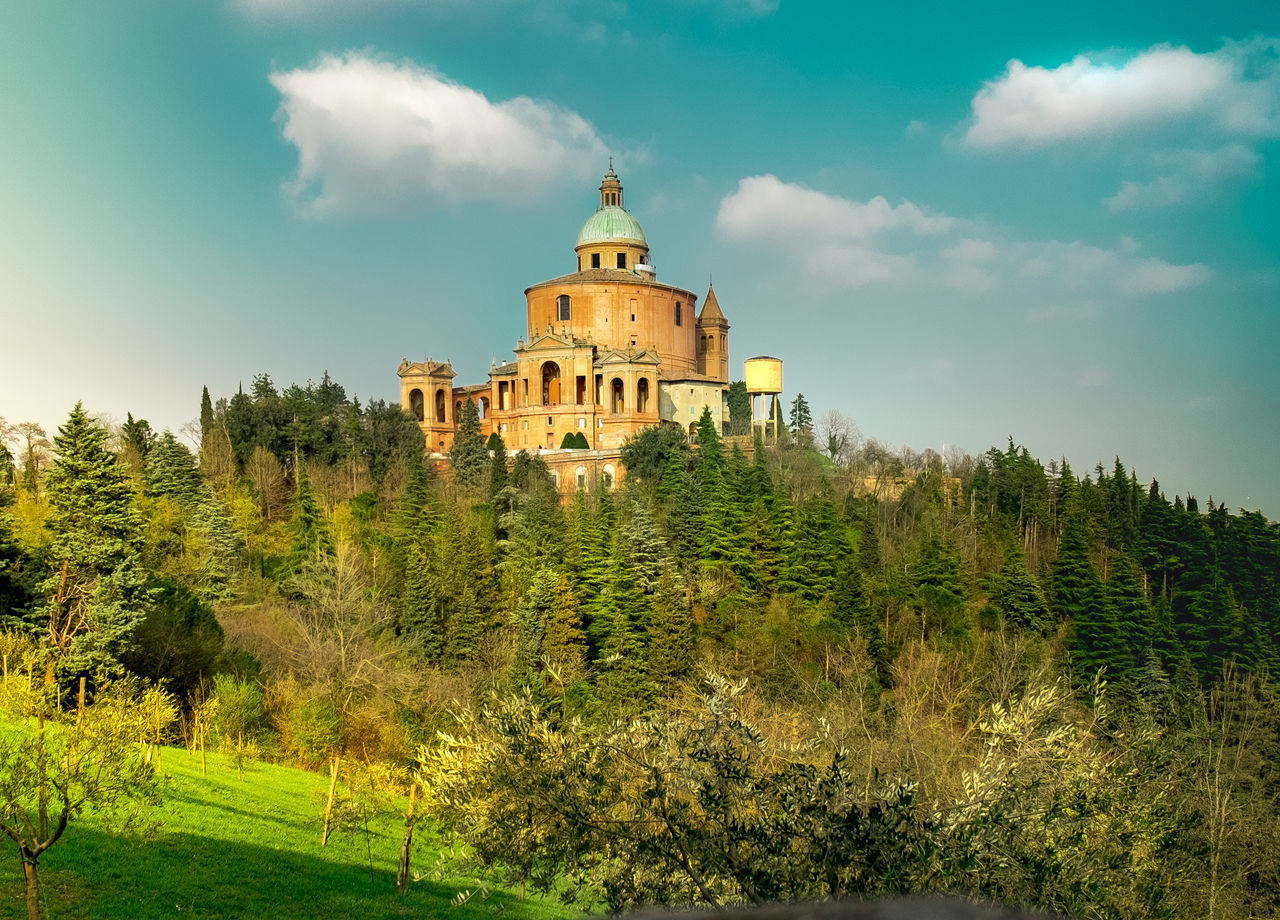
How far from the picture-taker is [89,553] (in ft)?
86.3

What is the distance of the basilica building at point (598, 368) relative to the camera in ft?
191

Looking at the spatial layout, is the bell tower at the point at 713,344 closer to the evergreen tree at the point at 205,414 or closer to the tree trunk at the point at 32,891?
the evergreen tree at the point at 205,414

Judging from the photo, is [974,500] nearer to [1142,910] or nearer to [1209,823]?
[1209,823]

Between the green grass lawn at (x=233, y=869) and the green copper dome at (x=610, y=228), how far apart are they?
162 feet

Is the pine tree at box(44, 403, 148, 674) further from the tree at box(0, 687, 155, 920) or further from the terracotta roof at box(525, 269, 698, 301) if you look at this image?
the terracotta roof at box(525, 269, 698, 301)

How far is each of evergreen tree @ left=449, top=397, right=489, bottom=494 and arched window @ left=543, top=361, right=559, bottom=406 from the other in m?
7.02

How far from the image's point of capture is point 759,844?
8414mm

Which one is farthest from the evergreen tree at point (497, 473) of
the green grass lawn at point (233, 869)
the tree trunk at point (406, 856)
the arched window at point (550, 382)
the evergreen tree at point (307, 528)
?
the tree trunk at point (406, 856)

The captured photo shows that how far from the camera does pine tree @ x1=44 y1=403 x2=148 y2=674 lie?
26.1m

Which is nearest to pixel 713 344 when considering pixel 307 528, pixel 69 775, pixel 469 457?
pixel 469 457

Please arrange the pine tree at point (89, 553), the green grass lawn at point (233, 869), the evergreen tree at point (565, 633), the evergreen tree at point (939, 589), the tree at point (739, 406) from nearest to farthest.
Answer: the green grass lawn at point (233, 869), the pine tree at point (89, 553), the evergreen tree at point (565, 633), the evergreen tree at point (939, 589), the tree at point (739, 406)

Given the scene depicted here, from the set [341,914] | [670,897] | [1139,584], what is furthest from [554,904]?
[1139,584]

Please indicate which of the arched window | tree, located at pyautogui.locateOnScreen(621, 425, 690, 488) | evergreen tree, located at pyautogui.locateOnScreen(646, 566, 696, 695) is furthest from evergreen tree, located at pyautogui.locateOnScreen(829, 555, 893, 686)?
the arched window

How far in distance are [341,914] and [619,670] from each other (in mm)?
17651
